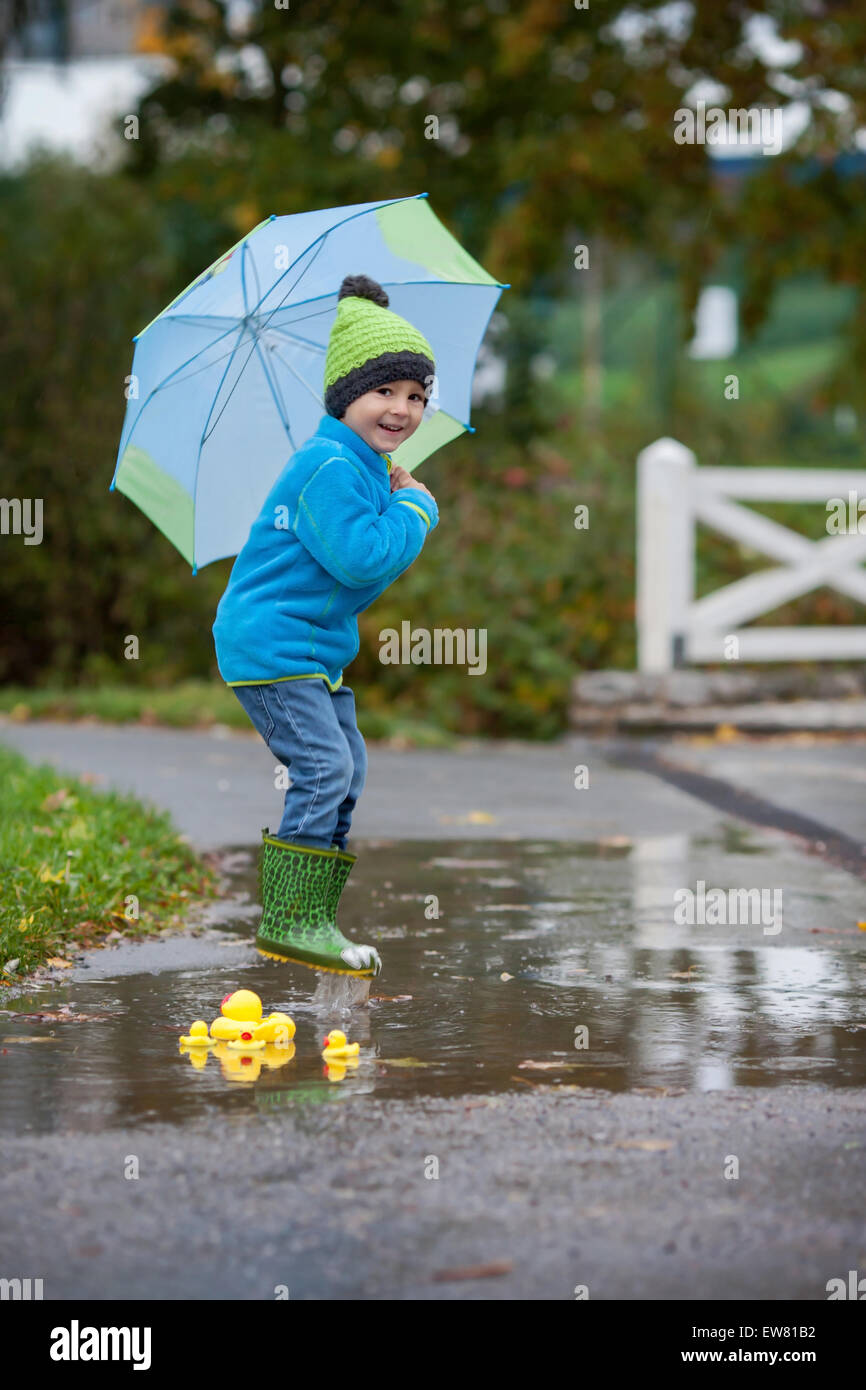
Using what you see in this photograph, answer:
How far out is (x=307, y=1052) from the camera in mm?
4758

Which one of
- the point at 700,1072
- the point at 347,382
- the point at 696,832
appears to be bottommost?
the point at 700,1072

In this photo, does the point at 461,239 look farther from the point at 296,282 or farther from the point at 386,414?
the point at 386,414

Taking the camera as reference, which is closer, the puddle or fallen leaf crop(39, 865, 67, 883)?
the puddle

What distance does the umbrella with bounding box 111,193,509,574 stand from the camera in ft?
19.0

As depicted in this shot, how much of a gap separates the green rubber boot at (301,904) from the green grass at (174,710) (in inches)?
240

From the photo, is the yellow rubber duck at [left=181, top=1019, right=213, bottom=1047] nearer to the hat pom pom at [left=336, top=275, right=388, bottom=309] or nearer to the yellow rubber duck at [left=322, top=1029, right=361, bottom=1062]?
the yellow rubber duck at [left=322, top=1029, right=361, bottom=1062]

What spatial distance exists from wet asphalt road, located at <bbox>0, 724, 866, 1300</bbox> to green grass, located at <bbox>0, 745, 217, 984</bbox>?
1.19 meters

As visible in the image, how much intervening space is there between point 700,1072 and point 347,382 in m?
2.10

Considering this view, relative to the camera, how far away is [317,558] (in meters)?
5.32

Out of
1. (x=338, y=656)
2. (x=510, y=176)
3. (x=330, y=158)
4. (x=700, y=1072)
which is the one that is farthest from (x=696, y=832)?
(x=330, y=158)

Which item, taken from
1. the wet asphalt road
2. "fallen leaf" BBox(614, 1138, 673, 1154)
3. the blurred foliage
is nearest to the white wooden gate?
the blurred foliage

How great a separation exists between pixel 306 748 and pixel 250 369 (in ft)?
4.31
